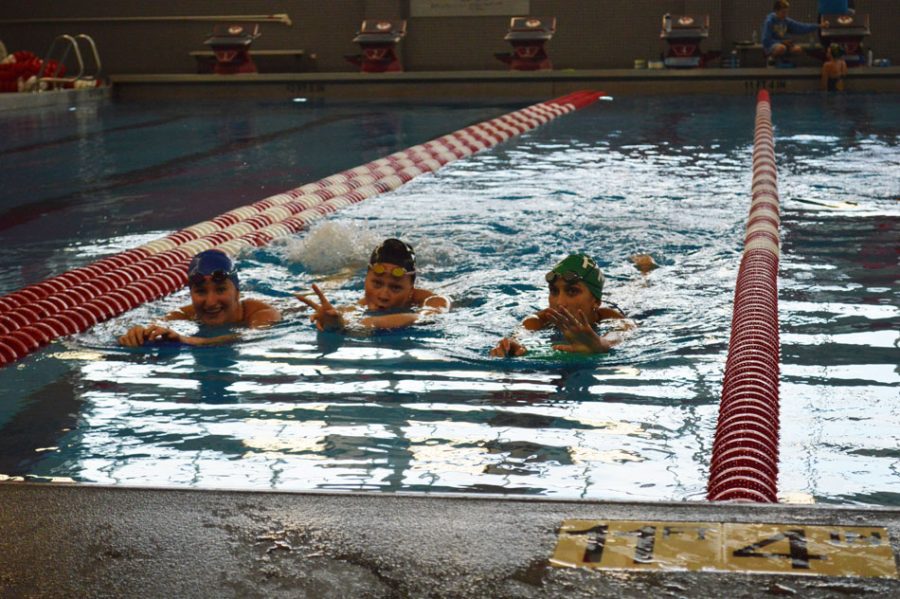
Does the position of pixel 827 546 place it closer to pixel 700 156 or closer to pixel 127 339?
pixel 127 339

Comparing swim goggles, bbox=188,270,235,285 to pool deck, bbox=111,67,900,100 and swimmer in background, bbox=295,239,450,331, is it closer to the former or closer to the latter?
swimmer in background, bbox=295,239,450,331

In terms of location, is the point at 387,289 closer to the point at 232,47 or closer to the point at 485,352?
the point at 485,352

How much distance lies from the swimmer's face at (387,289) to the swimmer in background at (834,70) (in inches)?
548

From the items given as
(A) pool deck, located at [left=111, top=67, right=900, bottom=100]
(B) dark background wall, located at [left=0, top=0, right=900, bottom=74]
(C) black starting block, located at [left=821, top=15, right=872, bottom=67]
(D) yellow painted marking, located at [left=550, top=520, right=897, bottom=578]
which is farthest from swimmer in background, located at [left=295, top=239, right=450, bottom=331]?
(B) dark background wall, located at [left=0, top=0, right=900, bottom=74]

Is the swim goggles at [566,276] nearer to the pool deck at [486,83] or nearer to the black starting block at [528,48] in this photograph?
the pool deck at [486,83]

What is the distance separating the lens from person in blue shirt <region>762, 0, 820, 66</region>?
18328 millimetres

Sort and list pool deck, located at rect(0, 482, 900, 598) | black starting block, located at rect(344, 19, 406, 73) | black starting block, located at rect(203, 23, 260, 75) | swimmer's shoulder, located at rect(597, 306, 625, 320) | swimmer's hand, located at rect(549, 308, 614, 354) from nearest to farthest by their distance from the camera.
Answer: pool deck, located at rect(0, 482, 900, 598), swimmer's hand, located at rect(549, 308, 614, 354), swimmer's shoulder, located at rect(597, 306, 625, 320), black starting block, located at rect(344, 19, 406, 73), black starting block, located at rect(203, 23, 260, 75)

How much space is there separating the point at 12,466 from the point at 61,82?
1666cm

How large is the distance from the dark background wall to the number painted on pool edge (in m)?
→ 19.5

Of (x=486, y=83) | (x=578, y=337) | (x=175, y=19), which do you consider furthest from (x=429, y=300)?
(x=175, y=19)

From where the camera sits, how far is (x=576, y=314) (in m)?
4.88

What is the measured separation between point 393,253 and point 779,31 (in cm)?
1459

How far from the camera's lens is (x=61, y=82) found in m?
19.0

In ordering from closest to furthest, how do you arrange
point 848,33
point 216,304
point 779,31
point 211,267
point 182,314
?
point 211,267
point 216,304
point 182,314
point 848,33
point 779,31
